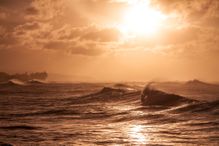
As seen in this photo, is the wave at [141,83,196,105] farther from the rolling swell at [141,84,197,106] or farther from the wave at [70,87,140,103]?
the wave at [70,87,140,103]

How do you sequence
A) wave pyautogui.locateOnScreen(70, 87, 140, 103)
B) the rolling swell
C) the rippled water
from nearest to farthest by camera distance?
the rippled water
the rolling swell
wave pyautogui.locateOnScreen(70, 87, 140, 103)

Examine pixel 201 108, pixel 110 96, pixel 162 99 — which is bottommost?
pixel 201 108

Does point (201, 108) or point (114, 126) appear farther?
point (201, 108)

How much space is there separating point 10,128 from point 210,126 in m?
11.9

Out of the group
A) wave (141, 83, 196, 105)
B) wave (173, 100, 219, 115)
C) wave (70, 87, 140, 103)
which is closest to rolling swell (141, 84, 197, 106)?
wave (141, 83, 196, 105)

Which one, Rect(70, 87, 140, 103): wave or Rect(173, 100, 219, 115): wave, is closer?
Rect(173, 100, 219, 115): wave

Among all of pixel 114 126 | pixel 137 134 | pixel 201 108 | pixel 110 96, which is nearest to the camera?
pixel 137 134

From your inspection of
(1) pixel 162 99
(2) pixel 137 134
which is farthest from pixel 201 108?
(2) pixel 137 134

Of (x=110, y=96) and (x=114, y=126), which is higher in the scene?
(x=110, y=96)

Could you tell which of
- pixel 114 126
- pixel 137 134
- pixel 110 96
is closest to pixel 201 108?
pixel 114 126

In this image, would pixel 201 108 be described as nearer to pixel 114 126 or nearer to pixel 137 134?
pixel 114 126

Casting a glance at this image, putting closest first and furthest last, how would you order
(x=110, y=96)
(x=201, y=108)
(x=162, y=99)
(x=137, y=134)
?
1. (x=137, y=134)
2. (x=201, y=108)
3. (x=162, y=99)
4. (x=110, y=96)

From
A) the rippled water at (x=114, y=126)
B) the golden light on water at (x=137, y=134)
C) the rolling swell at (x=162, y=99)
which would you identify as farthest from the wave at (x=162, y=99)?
the golden light on water at (x=137, y=134)

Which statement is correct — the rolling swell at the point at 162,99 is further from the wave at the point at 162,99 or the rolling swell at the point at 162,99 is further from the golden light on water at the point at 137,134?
the golden light on water at the point at 137,134
